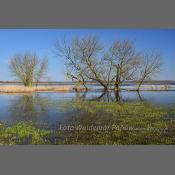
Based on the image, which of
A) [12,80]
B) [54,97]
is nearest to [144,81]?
[54,97]

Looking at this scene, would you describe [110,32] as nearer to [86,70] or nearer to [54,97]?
[86,70]

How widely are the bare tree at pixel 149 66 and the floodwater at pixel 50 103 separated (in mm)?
276

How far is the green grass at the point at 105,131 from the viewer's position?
7051mm

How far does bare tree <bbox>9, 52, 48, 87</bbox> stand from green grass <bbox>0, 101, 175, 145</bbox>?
2.75 ft

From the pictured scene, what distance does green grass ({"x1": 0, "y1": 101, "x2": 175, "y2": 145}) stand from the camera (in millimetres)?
7051

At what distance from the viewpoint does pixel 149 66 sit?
727cm

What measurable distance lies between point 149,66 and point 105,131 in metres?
1.42

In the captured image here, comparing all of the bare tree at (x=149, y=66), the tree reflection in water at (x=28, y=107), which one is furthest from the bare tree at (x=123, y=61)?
the tree reflection in water at (x=28, y=107)

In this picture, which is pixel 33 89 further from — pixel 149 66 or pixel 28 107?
pixel 149 66

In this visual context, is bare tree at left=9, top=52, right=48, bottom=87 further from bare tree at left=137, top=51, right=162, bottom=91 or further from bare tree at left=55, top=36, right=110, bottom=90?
bare tree at left=137, top=51, right=162, bottom=91

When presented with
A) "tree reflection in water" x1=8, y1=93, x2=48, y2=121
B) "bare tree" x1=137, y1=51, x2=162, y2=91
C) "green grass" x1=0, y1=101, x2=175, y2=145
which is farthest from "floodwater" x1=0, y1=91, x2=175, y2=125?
"bare tree" x1=137, y1=51, x2=162, y2=91

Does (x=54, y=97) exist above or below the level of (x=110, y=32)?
below

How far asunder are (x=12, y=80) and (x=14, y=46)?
24.2 inches

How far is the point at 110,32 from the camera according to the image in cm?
712
